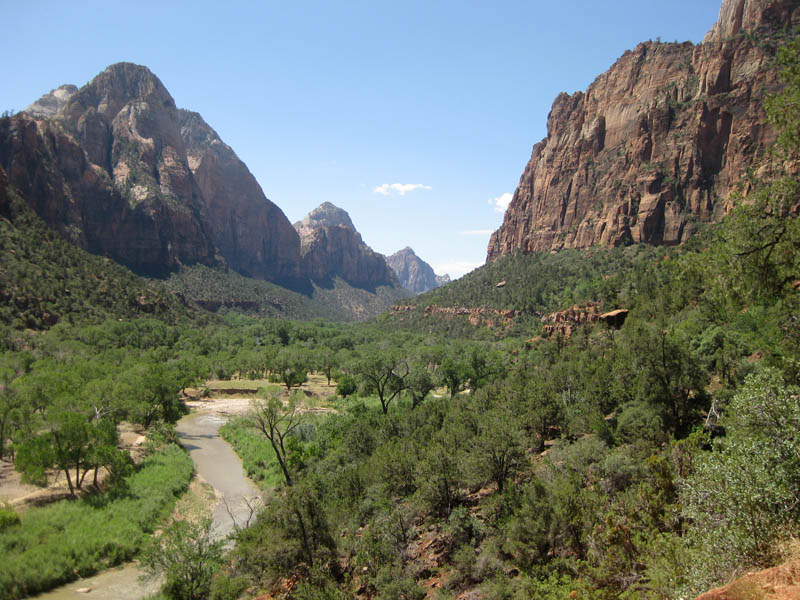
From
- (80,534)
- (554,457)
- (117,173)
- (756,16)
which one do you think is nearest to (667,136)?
(756,16)

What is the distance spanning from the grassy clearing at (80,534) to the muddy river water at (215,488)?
743mm

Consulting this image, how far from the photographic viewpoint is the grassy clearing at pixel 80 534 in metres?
18.8

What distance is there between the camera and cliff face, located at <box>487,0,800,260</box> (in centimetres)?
9250

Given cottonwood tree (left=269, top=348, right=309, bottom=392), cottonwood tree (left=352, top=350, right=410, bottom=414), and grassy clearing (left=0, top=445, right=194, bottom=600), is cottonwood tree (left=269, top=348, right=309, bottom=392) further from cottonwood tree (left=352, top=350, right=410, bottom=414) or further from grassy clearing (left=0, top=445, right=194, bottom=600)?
grassy clearing (left=0, top=445, right=194, bottom=600)

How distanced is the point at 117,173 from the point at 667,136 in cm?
17506

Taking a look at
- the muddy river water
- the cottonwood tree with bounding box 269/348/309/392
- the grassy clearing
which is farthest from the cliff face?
the grassy clearing

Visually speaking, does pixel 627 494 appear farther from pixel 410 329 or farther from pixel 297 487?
pixel 410 329

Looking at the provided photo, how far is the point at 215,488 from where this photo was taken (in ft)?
104

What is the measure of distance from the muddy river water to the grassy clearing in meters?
0.74

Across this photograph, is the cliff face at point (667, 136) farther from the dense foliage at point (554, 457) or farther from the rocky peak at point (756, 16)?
the dense foliage at point (554, 457)

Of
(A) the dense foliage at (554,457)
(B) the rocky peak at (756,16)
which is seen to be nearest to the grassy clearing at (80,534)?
(A) the dense foliage at (554,457)

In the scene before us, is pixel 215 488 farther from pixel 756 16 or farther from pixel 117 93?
pixel 117 93

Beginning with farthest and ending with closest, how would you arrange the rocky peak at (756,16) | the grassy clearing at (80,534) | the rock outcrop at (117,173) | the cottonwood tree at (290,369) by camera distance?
the rock outcrop at (117,173)
the rocky peak at (756,16)
the cottonwood tree at (290,369)
the grassy clearing at (80,534)

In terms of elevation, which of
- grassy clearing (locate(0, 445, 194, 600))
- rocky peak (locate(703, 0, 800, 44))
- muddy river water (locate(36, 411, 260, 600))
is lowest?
muddy river water (locate(36, 411, 260, 600))
